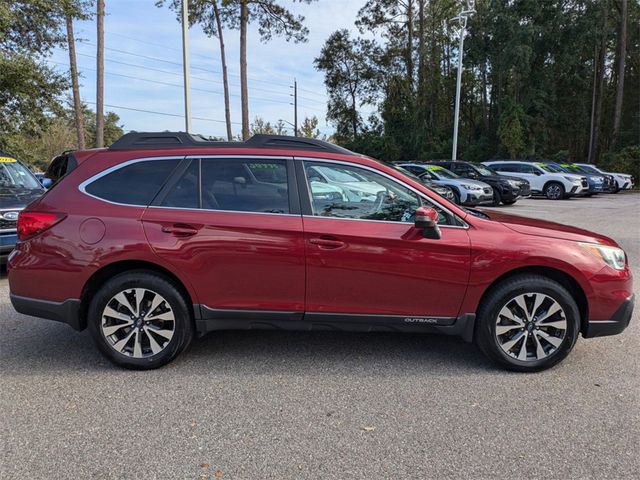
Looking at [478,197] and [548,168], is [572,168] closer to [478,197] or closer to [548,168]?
[548,168]

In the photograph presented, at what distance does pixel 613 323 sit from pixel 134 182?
12.5ft

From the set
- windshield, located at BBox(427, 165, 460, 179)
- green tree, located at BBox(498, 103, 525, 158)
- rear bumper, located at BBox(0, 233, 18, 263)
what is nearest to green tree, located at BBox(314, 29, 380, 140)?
green tree, located at BBox(498, 103, 525, 158)

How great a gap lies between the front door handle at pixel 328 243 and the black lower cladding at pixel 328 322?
0.53 m

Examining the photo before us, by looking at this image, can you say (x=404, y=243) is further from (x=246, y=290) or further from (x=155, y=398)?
(x=155, y=398)

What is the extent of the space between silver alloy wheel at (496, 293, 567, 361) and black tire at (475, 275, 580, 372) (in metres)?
0.02

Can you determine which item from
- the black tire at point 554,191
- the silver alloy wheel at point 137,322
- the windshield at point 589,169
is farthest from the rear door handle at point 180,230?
the windshield at point 589,169

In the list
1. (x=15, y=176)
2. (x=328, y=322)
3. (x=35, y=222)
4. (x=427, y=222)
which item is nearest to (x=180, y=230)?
(x=35, y=222)

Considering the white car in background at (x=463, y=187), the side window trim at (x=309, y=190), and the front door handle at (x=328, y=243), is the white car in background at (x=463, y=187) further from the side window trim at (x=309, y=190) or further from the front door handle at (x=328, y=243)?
the front door handle at (x=328, y=243)

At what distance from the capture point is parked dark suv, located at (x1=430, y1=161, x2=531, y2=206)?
58.9ft

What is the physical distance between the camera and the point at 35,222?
3.73 meters

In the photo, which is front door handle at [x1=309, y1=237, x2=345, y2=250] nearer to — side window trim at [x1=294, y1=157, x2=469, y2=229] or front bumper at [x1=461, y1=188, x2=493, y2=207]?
side window trim at [x1=294, y1=157, x2=469, y2=229]

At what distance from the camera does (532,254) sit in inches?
140

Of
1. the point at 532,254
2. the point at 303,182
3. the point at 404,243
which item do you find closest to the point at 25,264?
the point at 303,182

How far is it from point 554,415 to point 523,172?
70.1 ft
